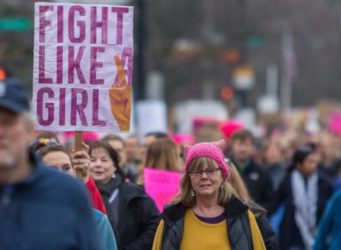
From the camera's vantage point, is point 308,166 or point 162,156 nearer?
point 162,156

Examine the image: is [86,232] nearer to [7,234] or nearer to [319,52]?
[7,234]

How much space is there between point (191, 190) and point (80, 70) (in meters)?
1.05

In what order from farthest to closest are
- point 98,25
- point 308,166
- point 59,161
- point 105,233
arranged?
point 308,166
point 98,25
point 59,161
point 105,233

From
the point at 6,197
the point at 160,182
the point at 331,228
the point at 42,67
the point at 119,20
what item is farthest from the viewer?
the point at 160,182

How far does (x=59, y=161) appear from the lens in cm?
755

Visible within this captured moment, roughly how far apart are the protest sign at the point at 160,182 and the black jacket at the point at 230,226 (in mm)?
2643

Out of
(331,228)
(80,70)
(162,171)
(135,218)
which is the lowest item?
(331,228)

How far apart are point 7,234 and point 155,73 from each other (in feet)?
145

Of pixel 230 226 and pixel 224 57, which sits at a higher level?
pixel 224 57

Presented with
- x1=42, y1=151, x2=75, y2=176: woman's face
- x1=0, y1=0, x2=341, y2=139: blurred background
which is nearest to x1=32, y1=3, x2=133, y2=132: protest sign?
x1=42, y1=151, x2=75, y2=176: woman's face

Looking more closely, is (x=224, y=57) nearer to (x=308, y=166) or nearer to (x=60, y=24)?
(x=308, y=166)

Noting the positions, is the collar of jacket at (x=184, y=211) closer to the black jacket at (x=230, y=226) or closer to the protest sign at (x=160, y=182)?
the black jacket at (x=230, y=226)

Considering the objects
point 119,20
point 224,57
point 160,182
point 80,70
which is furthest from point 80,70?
point 224,57

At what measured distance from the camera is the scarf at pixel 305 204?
1409cm
